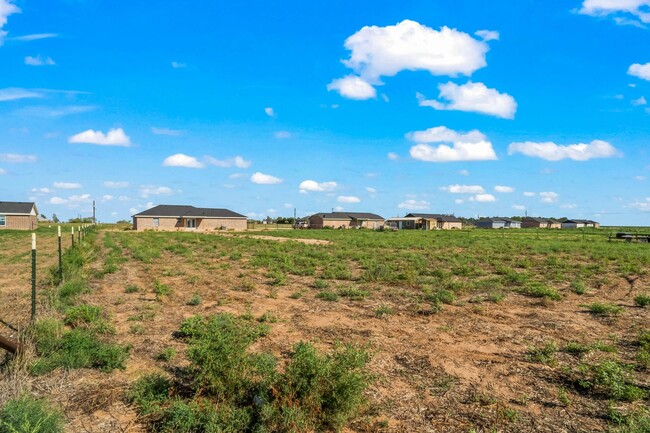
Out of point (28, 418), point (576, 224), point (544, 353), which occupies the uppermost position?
point (576, 224)

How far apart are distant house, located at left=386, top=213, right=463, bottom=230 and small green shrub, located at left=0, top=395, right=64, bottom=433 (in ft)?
353

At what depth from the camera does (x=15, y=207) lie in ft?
223

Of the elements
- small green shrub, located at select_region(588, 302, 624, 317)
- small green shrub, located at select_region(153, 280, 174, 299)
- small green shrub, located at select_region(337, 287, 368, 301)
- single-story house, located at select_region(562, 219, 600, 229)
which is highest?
single-story house, located at select_region(562, 219, 600, 229)

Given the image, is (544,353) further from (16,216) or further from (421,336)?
(16,216)

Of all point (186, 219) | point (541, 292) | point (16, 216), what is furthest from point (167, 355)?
point (186, 219)

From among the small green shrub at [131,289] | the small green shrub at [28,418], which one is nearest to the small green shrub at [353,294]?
the small green shrub at [131,289]

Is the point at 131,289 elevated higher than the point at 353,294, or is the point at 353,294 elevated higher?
the point at 131,289

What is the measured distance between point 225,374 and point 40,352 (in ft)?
13.1

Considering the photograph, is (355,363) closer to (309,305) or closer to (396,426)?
(396,426)

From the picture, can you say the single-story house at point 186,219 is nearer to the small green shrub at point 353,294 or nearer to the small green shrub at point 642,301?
→ the small green shrub at point 353,294

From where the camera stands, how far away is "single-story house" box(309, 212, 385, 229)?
103 meters

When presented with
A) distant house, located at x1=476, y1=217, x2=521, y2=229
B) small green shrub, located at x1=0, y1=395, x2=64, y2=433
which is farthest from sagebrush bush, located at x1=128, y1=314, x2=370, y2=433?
distant house, located at x1=476, y1=217, x2=521, y2=229

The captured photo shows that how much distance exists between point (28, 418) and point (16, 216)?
75725 millimetres

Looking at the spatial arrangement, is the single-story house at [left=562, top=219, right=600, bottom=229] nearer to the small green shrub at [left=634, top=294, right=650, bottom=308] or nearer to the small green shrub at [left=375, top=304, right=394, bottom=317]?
the small green shrub at [left=634, top=294, right=650, bottom=308]
